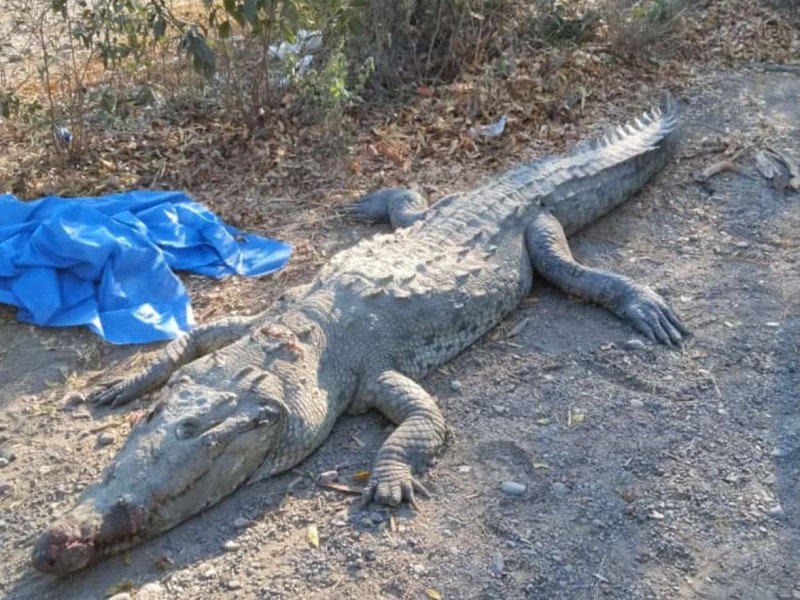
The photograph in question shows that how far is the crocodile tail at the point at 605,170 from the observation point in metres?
5.40

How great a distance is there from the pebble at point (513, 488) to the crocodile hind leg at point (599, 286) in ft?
4.19

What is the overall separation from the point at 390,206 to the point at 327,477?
241 centimetres

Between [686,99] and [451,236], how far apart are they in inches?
123

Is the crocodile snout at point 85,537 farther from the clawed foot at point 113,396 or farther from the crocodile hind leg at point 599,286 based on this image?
the crocodile hind leg at point 599,286

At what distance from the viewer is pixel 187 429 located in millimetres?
3453

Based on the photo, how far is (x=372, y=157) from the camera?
21.3 feet

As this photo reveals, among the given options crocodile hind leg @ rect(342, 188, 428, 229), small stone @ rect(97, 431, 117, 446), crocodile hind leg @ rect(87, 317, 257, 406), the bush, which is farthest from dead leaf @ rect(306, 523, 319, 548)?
the bush

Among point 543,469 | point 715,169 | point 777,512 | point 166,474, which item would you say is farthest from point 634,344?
point 166,474

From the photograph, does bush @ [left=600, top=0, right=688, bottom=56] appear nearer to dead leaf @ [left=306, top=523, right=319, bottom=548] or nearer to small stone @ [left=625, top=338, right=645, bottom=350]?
small stone @ [left=625, top=338, right=645, bottom=350]

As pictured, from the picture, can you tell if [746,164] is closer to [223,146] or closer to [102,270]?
[223,146]

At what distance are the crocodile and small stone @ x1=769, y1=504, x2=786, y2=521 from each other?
117 centimetres

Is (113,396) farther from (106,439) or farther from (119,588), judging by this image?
(119,588)

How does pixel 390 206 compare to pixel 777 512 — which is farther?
→ pixel 390 206

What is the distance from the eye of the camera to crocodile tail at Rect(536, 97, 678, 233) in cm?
540
